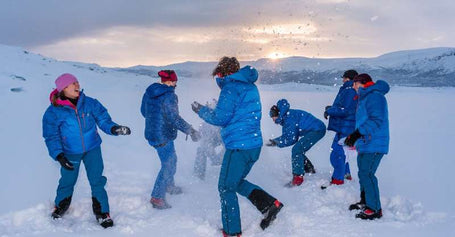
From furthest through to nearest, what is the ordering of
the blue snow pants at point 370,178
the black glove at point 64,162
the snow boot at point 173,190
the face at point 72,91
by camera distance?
the snow boot at point 173,190
the blue snow pants at point 370,178
the face at point 72,91
the black glove at point 64,162

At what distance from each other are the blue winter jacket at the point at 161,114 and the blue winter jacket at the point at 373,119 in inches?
90.8

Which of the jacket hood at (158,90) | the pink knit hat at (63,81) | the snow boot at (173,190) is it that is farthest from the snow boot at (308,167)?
the pink knit hat at (63,81)

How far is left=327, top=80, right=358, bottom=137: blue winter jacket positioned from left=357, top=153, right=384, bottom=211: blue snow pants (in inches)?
47.0

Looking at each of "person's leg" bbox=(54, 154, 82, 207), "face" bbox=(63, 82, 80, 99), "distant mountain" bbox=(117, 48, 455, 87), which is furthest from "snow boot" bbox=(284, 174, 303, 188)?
"distant mountain" bbox=(117, 48, 455, 87)

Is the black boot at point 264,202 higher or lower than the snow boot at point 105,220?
higher

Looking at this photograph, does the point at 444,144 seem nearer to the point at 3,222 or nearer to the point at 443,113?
the point at 443,113

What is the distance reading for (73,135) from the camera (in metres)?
4.72

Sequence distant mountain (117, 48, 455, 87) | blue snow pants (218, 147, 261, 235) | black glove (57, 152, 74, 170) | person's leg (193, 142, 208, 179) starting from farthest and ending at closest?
distant mountain (117, 48, 455, 87) → person's leg (193, 142, 208, 179) → black glove (57, 152, 74, 170) → blue snow pants (218, 147, 261, 235)

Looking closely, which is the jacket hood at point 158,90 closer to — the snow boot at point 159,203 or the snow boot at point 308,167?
the snow boot at point 159,203

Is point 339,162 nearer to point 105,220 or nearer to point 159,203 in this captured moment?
point 159,203

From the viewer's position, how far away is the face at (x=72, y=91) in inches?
183

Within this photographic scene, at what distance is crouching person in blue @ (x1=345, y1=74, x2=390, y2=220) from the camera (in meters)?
4.76

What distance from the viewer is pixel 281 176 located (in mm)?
7043

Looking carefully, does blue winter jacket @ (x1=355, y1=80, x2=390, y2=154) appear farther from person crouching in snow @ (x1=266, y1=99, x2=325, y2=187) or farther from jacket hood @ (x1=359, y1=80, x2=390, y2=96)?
person crouching in snow @ (x1=266, y1=99, x2=325, y2=187)
